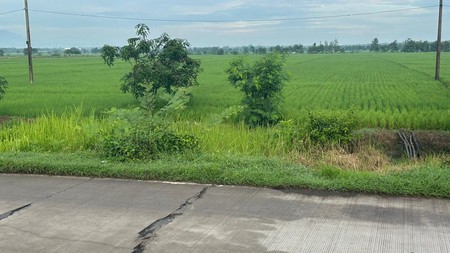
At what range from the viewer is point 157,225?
448cm

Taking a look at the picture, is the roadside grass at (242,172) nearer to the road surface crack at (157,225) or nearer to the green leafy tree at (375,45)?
the road surface crack at (157,225)

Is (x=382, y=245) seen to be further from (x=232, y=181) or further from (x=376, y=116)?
(x=376, y=116)

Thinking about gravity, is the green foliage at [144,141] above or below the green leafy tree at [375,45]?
below

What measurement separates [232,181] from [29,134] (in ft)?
16.1

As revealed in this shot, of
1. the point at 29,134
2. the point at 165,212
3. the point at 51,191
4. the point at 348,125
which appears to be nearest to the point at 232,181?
the point at 165,212

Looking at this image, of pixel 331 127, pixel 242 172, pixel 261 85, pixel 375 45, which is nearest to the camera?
pixel 242 172

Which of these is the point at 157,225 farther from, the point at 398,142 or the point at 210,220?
the point at 398,142

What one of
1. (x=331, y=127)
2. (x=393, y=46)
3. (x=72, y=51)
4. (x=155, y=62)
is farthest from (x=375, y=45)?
(x=331, y=127)

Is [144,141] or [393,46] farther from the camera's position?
[393,46]

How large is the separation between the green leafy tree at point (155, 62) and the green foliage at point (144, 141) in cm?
690

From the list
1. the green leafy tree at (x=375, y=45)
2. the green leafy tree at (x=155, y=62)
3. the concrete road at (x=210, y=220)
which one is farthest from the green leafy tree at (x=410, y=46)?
the concrete road at (x=210, y=220)

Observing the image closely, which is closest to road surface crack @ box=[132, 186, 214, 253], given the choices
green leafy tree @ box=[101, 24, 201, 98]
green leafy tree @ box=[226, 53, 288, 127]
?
green leafy tree @ box=[226, 53, 288, 127]

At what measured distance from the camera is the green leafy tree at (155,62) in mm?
14672

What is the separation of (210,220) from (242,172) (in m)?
1.45
